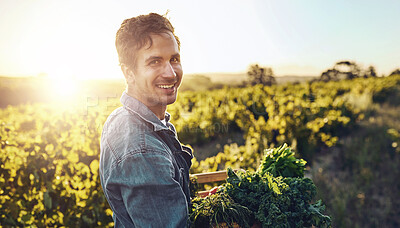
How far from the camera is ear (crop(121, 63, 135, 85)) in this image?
185 cm

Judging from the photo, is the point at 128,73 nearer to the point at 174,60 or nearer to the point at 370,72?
the point at 174,60

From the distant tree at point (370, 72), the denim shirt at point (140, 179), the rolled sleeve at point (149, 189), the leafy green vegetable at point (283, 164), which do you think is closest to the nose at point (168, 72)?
the denim shirt at point (140, 179)

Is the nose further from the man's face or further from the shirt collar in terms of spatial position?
the shirt collar

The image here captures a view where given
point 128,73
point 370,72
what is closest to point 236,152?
point 128,73

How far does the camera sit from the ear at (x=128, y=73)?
72.7 inches

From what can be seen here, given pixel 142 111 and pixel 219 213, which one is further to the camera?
pixel 142 111

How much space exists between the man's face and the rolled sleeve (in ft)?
1.59

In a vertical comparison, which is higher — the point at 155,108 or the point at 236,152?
the point at 155,108

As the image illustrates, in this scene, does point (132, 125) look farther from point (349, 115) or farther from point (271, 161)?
point (349, 115)

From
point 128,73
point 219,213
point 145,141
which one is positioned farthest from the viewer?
point 128,73

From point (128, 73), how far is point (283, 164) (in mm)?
1375

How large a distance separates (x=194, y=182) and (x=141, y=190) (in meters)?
1.01

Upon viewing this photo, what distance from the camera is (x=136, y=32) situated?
1.77 m

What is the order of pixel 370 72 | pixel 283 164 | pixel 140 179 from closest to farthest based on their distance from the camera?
pixel 140 179 < pixel 283 164 < pixel 370 72
